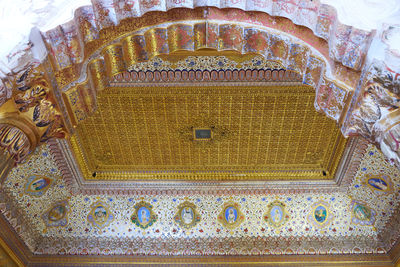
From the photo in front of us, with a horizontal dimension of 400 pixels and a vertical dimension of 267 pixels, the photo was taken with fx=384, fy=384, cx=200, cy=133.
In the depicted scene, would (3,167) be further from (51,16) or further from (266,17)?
(266,17)

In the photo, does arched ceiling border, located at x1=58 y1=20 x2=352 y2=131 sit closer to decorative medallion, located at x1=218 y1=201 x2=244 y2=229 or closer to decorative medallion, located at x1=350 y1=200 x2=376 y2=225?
decorative medallion, located at x1=218 y1=201 x2=244 y2=229

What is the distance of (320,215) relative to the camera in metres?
6.61

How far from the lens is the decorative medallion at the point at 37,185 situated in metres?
5.86

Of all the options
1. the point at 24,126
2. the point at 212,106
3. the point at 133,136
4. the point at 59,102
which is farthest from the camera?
the point at 133,136

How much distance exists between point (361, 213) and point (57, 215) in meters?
5.19

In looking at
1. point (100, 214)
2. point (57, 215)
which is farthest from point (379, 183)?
point (57, 215)

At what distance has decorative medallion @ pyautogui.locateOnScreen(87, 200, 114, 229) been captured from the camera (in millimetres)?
6598

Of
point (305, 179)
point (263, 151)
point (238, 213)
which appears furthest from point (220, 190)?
point (305, 179)

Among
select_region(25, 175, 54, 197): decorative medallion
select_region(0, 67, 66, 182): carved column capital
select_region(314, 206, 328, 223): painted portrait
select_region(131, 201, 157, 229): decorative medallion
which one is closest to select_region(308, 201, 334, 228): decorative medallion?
select_region(314, 206, 328, 223): painted portrait

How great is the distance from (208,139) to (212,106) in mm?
646

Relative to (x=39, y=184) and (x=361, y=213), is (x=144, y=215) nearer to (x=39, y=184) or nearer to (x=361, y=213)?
(x=39, y=184)

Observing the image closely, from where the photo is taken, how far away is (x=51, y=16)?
3188 mm

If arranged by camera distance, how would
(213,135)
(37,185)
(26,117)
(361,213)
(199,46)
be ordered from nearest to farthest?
(26,117) < (199,46) < (213,135) < (37,185) < (361,213)

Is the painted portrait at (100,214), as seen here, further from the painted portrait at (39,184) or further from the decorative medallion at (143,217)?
the painted portrait at (39,184)
